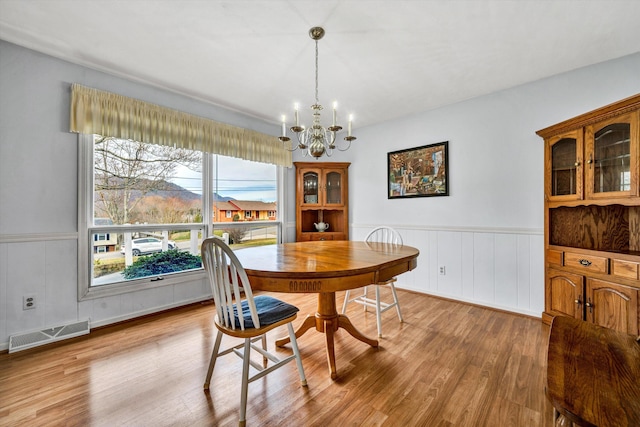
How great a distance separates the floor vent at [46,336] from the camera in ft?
6.89

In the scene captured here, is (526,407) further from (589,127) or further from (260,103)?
(260,103)

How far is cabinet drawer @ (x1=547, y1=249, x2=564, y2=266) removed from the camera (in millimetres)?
2422

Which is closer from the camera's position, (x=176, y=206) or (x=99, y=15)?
(x=99, y=15)

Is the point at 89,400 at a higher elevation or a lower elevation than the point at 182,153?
lower

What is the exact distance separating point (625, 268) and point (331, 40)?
9.13 ft

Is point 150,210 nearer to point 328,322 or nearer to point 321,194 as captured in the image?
point 328,322

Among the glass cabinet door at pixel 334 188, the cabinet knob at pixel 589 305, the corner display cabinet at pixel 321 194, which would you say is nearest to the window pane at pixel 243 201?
the corner display cabinet at pixel 321 194

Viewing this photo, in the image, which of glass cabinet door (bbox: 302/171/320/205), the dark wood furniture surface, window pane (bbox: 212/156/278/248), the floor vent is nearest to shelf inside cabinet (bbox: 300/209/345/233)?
glass cabinet door (bbox: 302/171/320/205)

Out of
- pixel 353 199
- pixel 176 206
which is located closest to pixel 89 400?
pixel 176 206

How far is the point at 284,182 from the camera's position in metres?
4.23

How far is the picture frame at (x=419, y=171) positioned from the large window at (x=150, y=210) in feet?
6.82

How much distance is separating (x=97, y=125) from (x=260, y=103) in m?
1.65

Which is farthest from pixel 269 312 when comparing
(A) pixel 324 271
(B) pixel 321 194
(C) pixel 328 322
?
(B) pixel 321 194

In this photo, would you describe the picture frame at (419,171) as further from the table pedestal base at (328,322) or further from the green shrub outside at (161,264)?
the green shrub outside at (161,264)
